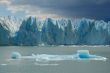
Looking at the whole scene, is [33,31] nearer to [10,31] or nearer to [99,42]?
[10,31]

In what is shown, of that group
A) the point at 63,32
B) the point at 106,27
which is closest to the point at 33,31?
the point at 63,32

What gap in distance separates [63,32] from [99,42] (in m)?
11.3

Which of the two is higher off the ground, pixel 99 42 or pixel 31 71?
pixel 31 71

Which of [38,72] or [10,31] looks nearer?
[38,72]

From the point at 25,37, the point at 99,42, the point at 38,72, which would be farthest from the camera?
the point at 99,42

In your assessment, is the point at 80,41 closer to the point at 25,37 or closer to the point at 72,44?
the point at 72,44

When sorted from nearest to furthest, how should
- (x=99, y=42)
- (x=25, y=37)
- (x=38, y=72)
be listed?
(x=38, y=72), (x=25, y=37), (x=99, y=42)

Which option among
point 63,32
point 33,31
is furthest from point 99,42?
point 33,31

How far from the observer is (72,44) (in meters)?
106

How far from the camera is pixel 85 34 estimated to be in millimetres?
100000

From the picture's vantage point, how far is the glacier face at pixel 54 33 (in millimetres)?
96875

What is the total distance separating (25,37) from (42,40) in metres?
6.11

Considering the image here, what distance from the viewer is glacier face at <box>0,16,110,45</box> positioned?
9688 cm

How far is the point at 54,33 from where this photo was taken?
3883 inches
